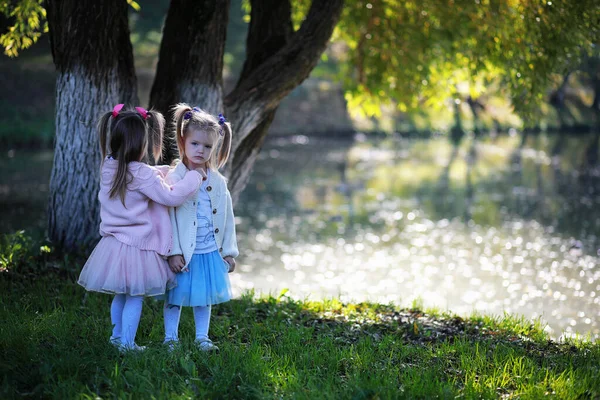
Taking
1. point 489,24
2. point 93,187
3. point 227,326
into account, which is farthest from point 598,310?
point 93,187

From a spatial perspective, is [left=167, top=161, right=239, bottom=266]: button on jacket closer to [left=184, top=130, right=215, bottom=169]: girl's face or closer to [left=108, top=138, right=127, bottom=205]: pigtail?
[left=184, top=130, right=215, bottom=169]: girl's face

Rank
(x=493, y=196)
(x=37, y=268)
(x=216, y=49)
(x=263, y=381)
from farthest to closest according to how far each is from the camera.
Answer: (x=493, y=196)
(x=216, y=49)
(x=37, y=268)
(x=263, y=381)

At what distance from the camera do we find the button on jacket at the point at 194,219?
4.58m

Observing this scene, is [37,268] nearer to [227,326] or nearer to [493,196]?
[227,326]

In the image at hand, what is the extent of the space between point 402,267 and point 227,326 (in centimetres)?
678

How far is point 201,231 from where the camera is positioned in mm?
4676

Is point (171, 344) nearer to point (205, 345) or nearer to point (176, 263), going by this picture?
point (205, 345)

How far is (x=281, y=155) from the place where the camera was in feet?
86.0

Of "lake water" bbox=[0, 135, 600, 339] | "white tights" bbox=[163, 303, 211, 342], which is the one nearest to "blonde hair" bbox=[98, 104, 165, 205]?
"white tights" bbox=[163, 303, 211, 342]

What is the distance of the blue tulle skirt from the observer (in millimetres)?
4570

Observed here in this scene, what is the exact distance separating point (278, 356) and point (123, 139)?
174 cm

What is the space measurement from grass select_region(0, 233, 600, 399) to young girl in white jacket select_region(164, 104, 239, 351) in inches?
11.2

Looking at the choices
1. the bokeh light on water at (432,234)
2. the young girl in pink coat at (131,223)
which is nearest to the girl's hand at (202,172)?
the young girl in pink coat at (131,223)

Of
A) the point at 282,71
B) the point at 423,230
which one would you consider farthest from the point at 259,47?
the point at 423,230
